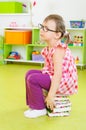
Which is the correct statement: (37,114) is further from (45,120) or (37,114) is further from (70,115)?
(70,115)

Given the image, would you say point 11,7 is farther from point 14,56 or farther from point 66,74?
point 66,74

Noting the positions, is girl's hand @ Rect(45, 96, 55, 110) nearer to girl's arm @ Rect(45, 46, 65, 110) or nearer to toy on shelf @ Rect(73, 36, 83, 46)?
girl's arm @ Rect(45, 46, 65, 110)

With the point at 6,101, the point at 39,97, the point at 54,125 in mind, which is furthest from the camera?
the point at 6,101

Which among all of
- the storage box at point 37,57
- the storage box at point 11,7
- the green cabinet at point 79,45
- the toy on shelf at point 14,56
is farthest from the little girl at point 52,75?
the storage box at point 11,7

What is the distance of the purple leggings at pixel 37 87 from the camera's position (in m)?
1.72

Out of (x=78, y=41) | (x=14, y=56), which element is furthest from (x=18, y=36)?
(x=78, y=41)

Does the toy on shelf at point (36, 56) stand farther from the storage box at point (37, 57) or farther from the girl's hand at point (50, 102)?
the girl's hand at point (50, 102)

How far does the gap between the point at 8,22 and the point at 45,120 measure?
311 cm

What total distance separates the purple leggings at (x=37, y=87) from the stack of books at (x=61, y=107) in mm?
80

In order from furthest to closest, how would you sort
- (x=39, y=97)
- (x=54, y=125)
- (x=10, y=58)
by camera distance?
(x=10, y=58), (x=39, y=97), (x=54, y=125)

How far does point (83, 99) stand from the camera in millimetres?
2201

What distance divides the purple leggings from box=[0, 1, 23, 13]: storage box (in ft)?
9.09

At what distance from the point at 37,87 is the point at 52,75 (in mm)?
121

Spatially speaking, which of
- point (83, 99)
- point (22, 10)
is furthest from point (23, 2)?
point (83, 99)
